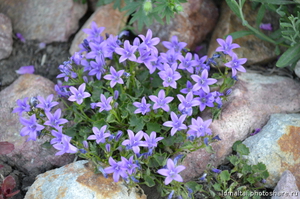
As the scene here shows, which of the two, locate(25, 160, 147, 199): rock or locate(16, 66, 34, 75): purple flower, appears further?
locate(16, 66, 34, 75): purple flower

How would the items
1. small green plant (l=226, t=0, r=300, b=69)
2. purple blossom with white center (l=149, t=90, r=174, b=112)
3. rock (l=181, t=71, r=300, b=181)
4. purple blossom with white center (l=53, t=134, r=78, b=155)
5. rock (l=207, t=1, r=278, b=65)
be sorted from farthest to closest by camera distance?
rock (l=207, t=1, r=278, b=65) < small green plant (l=226, t=0, r=300, b=69) < rock (l=181, t=71, r=300, b=181) < purple blossom with white center (l=149, t=90, r=174, b=112) < purple blossom with white center (l=53, t=134, r=78, b=155)

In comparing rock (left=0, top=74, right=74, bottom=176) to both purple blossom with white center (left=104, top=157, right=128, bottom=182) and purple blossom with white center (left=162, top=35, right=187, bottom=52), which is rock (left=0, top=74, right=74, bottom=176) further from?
purple blossom with white center (left=162, top=35, right=187, bottom=52)

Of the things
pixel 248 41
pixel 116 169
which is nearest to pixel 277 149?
pixel 116 169

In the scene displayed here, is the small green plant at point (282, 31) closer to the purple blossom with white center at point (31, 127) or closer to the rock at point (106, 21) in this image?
the rock at point (106, 21)

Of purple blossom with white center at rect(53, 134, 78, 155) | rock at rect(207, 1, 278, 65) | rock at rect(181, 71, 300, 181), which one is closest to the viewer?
purple blossom with white center at rect(53, 134, 78, 155)

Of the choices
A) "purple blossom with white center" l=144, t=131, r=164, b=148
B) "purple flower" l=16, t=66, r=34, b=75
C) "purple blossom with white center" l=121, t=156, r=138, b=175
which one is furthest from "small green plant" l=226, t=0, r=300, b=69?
"purple flower" l=16, t=66, r=34, b=75

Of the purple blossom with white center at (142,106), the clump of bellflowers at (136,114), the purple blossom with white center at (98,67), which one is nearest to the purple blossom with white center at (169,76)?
the clump of bellflowers at (136,114)

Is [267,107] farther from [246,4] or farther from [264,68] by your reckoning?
[246,4]
